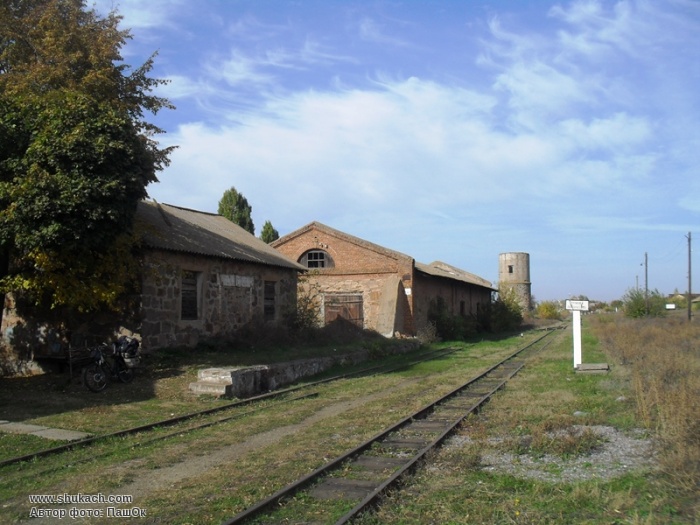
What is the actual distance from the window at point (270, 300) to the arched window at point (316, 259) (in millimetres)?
10062

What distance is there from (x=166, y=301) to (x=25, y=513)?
12.0 meters

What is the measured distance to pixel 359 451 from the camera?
27.2 feet

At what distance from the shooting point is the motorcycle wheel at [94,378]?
13.4m

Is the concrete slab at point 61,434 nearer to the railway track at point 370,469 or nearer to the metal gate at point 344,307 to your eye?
the railway track at point 370,469

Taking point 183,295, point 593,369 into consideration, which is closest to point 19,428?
point 183,295

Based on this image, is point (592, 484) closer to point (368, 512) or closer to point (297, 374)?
point (368, 512)

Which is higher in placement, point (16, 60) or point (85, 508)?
point (16, 60)

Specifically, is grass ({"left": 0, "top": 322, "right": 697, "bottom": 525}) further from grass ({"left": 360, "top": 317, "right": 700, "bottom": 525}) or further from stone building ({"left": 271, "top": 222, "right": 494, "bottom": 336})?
A: stone building ({"left": 271, "top": 222, "right": 494, "bottom": 336})

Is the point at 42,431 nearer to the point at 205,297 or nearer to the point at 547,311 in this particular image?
the point at 205,297

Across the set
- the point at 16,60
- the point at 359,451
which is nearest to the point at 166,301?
the point at 16,60

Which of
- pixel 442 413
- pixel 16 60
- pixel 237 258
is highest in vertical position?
pixel 16 60

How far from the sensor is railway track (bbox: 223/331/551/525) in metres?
6.06

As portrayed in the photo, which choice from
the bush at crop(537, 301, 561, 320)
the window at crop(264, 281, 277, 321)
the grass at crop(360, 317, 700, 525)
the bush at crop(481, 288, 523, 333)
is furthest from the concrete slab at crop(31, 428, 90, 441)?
the bush at crop(537, 301, 561, 320)

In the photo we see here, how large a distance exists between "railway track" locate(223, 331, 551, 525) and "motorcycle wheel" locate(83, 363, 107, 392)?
273 inches
